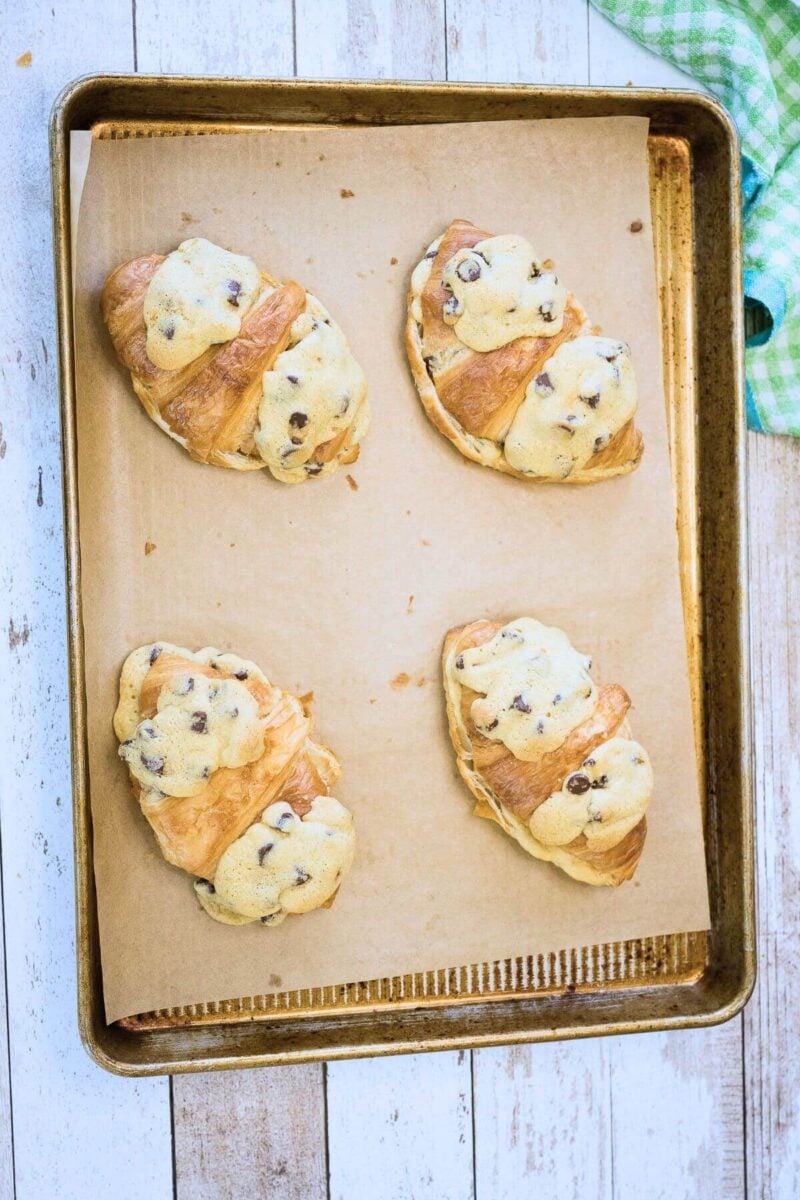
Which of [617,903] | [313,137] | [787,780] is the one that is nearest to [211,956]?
[617,903]

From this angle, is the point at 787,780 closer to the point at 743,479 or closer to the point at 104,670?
the point at 743,479

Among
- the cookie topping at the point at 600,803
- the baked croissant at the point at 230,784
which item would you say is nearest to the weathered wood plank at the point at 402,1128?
the baked croissant at the point at 230,784

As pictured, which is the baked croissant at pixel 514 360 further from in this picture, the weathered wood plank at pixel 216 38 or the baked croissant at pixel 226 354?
the weathered wood plank at pixel 216 38

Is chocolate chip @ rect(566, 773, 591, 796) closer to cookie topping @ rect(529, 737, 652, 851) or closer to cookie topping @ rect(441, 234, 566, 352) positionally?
cookie topping @ rect(529, 737, 652, 851)

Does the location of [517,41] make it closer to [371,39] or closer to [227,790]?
[371,39]

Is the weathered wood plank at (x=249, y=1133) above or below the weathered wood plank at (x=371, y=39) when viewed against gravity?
below

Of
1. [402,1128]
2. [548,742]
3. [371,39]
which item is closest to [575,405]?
[548,742]
